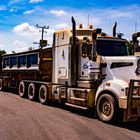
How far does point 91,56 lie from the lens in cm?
1257

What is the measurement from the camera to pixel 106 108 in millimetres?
11398

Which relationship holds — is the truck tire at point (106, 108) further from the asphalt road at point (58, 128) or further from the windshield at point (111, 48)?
the windshield at point (111, 48)

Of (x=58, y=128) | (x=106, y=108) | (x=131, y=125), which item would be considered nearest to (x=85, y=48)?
(x=106, y=108)

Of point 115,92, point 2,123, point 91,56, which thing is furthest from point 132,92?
point 2,123

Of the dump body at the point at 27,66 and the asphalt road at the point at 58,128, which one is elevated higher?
the dump body at the point at 27,66

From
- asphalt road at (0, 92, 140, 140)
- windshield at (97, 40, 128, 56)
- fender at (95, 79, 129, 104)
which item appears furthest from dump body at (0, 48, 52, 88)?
Answer: fender at (95, 79, 129, 104)

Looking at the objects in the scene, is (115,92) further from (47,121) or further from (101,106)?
(47,121)

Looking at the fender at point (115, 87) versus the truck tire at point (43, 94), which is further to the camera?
the truck tire at point (43, 94)

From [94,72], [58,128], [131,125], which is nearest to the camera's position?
[58,128]

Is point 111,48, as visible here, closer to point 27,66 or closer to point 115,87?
point 115,87

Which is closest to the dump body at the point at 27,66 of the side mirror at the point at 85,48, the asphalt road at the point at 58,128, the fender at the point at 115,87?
the side mirror at the point at 85,48

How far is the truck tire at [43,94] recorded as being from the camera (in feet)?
52.4

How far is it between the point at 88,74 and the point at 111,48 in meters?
1.27

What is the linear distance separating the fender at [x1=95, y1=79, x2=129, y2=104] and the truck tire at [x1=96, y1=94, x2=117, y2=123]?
21 cm
